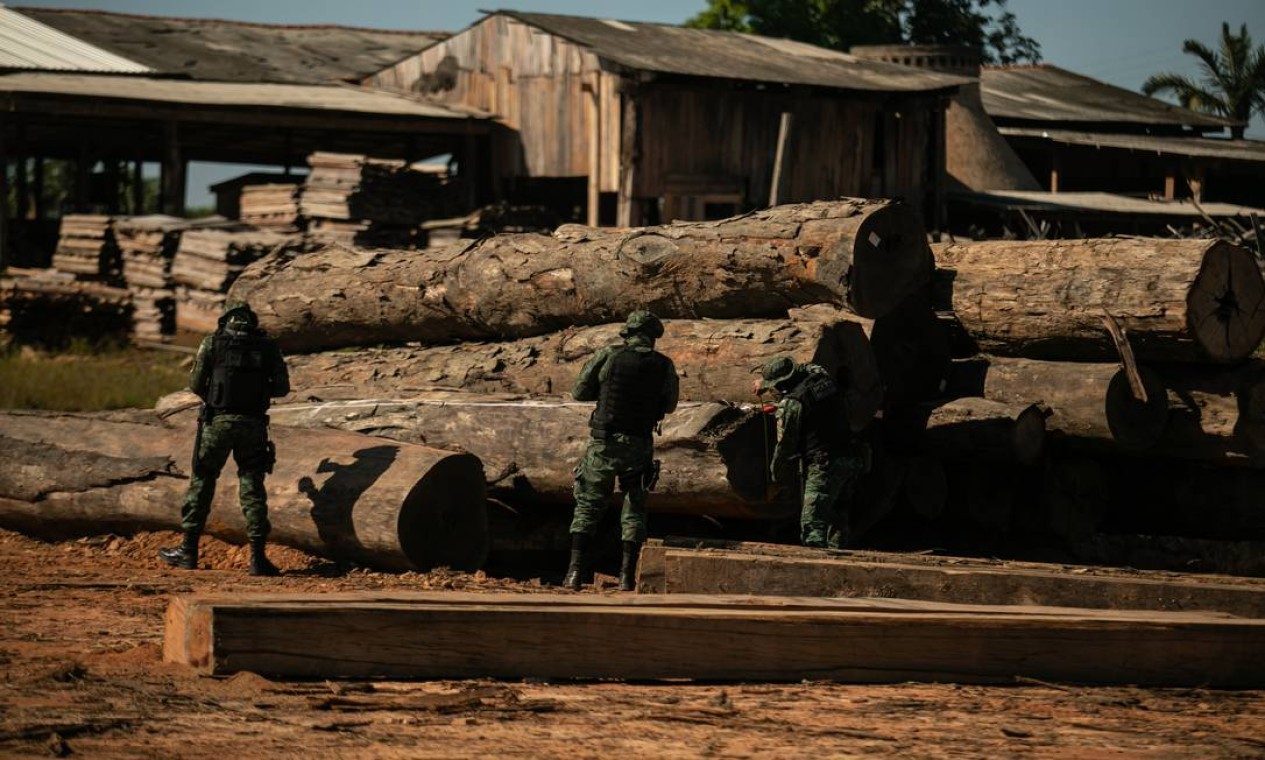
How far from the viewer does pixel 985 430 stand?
38.2 ft

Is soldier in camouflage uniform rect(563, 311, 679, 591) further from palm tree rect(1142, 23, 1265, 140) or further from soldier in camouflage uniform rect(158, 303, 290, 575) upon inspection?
palm tree rect(1142, 23, 1265, 140)

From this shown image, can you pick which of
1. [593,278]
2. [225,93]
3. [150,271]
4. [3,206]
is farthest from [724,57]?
[593,278]

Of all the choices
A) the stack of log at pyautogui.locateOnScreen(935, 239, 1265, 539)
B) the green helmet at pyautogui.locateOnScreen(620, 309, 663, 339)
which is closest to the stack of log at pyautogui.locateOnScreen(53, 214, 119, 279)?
the stack of log at pyautogui.locateOnScreen(935, 239, 1265, 539)

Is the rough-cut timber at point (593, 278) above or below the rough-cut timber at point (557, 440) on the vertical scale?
above

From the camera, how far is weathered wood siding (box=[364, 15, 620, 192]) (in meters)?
26.0

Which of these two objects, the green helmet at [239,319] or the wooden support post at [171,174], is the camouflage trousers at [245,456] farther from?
the wooden support post at [171,174]

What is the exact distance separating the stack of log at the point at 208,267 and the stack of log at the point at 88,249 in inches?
58.6

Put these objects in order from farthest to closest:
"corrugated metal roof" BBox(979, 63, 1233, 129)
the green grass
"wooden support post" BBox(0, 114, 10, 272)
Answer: "corrugated metal roof" BBox(979, 63, 1233, 129)
"wooden support post" BBox(0, 114, 10, 272)
the green grass

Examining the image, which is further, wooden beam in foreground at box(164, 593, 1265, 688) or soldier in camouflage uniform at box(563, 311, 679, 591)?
soldier in camouflage uniform at box(563, 311, 679, 591)

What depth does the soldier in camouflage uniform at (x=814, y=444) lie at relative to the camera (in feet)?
33.9

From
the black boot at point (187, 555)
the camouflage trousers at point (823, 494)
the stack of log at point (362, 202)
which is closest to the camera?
the camouflage trousers at point (823, 494)

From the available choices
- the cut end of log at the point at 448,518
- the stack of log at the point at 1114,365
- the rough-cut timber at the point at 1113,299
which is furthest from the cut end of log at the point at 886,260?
the cut end of log at the point at 448,518

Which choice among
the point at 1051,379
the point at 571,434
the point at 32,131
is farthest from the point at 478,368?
the point at 32,131

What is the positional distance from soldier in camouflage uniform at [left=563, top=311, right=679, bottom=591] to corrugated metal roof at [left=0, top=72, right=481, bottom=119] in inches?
660
